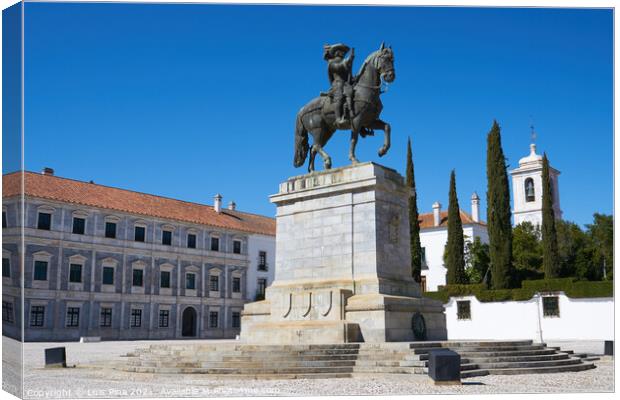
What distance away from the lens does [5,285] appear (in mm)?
8547

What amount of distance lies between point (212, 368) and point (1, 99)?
5.91 m

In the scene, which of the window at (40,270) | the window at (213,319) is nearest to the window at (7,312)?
the window at (40,270)

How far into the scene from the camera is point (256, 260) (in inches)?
2274

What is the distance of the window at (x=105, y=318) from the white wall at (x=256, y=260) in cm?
1283

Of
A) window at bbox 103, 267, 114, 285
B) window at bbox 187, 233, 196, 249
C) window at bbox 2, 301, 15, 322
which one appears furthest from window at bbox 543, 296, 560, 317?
window at bbox 2, 301, 15, 322

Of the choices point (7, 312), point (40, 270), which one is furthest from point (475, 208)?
point (7, 312)

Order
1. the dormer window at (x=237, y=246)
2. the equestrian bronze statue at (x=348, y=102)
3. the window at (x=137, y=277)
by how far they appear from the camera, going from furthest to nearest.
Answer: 1. the dormer window at (x=237, y=246)
2. the window at (x=137, y=277)
3. the equestrian bronze statue at (x=348, y=102)

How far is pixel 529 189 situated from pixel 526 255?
61.7 feet

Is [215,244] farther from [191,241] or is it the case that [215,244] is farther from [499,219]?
[499,219]

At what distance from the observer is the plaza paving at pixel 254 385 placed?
9383 mm

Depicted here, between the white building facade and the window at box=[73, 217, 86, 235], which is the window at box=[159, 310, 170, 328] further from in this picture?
the white building facade

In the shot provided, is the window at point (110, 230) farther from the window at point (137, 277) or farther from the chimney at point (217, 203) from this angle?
the chimney at point (217, 203)

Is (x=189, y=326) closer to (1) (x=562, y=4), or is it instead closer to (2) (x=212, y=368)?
(2) (x=212, y=368)

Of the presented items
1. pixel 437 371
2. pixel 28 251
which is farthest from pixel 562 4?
pixel 28 251
